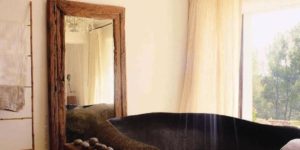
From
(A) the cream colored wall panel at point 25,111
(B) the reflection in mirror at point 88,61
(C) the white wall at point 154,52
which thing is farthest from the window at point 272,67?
(A) the cream colored wall panel at point 25,111

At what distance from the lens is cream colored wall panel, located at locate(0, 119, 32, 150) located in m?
2.31

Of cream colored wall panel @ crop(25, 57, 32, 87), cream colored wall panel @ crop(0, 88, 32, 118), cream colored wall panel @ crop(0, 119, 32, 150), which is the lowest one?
cream colored wall panel @ crop(0, 119, 32, 150)

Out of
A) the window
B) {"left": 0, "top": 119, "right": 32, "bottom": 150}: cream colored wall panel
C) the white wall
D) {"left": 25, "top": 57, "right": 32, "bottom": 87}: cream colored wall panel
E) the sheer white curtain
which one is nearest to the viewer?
{"left": 0, "top": 119, "right": 32, "bottom": 150}: cream colored wall panel

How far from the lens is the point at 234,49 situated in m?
2.82

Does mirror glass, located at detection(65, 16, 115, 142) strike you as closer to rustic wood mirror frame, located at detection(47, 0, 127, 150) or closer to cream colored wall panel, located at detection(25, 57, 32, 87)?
rustic wood mirror frame, located at detection(47, 0, 127, 150)

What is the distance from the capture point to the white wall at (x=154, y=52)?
293cm

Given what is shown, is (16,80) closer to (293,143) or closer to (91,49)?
(91,49)

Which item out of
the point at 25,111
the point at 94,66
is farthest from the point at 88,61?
Answer: the point at 25,111

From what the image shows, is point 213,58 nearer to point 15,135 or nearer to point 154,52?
point 154,52

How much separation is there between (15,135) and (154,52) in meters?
1.38

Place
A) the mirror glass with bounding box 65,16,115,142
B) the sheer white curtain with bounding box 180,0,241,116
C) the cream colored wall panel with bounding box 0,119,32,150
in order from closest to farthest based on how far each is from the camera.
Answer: the cream colored wall panel with bounding box 0,119,32,150
the mirror glass with bounding box 65,16,115,142
the sheer white curtain with bounding box 180,0,241,116

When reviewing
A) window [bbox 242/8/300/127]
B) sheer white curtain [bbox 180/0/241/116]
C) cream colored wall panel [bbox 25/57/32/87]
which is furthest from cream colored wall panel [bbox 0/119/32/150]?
window [bbox 242/8/300/127]

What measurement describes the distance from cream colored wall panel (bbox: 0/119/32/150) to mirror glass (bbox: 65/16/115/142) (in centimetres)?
29

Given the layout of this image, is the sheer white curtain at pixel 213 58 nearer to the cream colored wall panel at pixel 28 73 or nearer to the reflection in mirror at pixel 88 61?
the reflection in mirror at pixel 88 61
